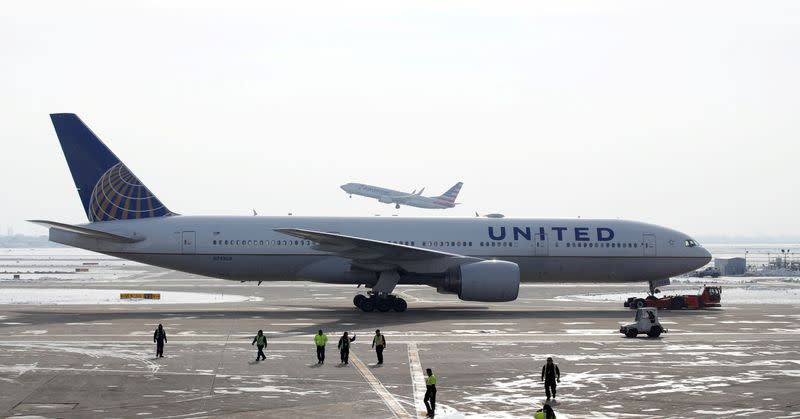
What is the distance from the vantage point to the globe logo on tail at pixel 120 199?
138ft

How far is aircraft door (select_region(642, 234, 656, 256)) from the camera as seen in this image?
45125 mm

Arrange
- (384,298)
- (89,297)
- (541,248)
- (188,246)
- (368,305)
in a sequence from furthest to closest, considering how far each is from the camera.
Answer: (89,297), (541,248), (188,246), (368,305), (384,298)

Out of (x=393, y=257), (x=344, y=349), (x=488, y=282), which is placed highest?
(x=393, y=257)

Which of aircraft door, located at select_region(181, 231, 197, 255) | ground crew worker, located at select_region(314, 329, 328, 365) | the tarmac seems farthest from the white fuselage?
ground crew worker, located at select_region(314, 329, 328, 365)

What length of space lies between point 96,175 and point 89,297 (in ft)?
39.3

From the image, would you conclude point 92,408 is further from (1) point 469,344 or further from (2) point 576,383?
(1) point 469,344

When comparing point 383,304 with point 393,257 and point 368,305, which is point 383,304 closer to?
point 368,305

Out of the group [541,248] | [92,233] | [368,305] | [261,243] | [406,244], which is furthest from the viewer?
[541,248]

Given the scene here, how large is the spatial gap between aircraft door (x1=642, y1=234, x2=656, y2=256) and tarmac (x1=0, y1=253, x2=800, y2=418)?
10.4ft

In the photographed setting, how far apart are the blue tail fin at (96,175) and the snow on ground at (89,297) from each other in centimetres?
729

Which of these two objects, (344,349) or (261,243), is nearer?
(344,349)

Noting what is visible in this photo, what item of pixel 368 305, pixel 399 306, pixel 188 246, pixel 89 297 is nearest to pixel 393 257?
Answer: pixel 399 306

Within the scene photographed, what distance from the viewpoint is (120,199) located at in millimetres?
42438

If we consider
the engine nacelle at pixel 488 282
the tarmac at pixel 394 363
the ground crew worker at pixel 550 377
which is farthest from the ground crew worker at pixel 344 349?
the engine nacelle at pixel 488 282
